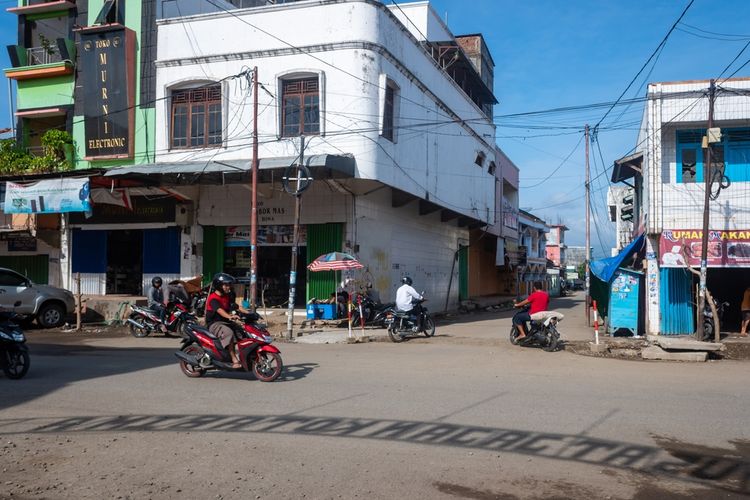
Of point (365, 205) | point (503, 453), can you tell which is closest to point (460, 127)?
point (365, 205)

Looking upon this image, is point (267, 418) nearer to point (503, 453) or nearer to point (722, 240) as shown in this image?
point (503, 453)

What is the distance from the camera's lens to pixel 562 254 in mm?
94938

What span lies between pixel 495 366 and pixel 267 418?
A: 586 cm

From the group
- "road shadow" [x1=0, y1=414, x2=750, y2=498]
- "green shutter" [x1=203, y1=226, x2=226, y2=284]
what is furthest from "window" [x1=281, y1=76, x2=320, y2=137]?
"road shadow" [x1=0, y1=414, x2=750, y2=498]

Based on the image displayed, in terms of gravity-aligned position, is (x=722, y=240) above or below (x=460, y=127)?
below

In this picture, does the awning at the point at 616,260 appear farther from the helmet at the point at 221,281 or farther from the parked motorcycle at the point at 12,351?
the parked motorcycle at the point at 12,351

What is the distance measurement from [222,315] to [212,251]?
13458 millimetres

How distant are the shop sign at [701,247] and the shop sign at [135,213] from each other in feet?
54.4

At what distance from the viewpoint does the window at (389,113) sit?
69.6ft

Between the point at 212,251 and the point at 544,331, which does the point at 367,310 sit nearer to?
the point at 212,251

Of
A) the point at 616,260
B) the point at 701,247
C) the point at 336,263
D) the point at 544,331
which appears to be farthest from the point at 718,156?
the point at 336,263

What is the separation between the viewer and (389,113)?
2169 centimetres

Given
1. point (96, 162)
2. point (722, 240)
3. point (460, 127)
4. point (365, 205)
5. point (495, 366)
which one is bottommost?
point (495, 366)

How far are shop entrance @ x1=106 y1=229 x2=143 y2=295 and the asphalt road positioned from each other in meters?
13.3
